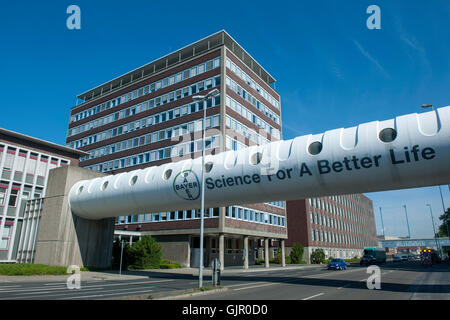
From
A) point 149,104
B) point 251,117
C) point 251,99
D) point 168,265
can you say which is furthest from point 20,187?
point 251,99

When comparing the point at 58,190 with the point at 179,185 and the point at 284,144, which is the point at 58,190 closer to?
the point at 179,185

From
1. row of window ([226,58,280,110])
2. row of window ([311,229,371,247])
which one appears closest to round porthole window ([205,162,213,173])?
row of window ([226,58,280,110])

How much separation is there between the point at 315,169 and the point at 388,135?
3.51 metres

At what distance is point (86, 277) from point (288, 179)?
16.3 m

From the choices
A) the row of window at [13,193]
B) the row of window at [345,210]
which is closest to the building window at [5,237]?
the row of window at [13,193]

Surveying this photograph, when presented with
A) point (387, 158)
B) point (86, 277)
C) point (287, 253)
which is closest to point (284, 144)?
point (387, 158)

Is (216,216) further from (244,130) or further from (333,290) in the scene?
(333,290)

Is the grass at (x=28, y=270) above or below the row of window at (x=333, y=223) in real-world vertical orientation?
below

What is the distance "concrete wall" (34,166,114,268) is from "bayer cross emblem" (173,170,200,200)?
12.1 m

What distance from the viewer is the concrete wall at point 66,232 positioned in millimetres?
26656

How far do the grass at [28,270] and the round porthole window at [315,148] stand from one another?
2049cm

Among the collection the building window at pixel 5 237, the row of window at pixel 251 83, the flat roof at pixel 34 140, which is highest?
the row of window at pixel 251 83

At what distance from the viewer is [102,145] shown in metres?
61.9

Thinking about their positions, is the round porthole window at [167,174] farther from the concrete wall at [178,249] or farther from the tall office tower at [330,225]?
the tall office tower at [330,225]
